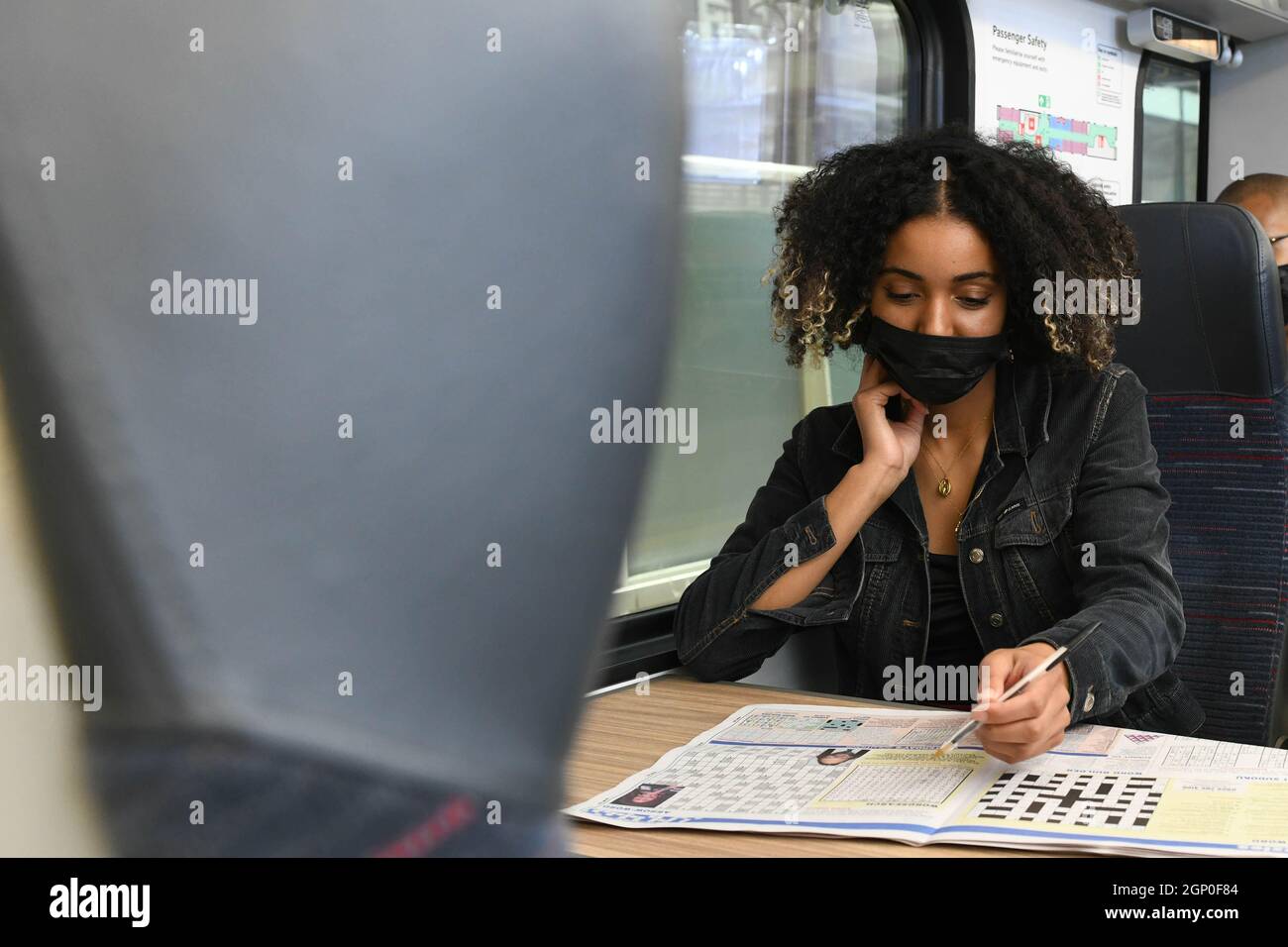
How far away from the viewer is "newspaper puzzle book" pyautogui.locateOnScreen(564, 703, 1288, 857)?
2.58ft

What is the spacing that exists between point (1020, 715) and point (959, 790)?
79 mm

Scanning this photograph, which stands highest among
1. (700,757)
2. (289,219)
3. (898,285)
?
(898,285)

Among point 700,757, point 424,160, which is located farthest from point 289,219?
point 700,757

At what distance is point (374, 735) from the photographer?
0.15m

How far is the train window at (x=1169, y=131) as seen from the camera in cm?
344

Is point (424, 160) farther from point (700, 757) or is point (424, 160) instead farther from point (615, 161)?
point (700, 757)

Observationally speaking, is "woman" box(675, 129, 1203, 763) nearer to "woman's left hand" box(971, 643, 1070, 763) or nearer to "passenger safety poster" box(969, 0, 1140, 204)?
"woman's left hand" box(971, 643, 1070, 763)

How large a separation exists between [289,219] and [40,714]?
72 mm

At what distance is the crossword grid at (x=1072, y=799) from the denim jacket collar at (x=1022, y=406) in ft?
Result: 1.67

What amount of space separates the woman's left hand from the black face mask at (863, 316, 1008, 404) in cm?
39

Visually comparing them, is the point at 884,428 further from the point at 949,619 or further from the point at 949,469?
the point at 949,619
